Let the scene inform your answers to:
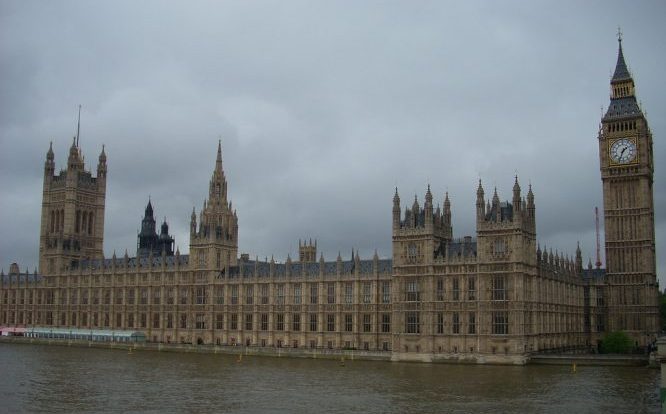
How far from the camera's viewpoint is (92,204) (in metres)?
194

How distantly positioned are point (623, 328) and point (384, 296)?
139 feet

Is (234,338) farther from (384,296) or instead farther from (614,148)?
(614,148)

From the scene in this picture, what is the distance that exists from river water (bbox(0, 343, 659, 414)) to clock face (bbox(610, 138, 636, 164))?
4939 centimetres

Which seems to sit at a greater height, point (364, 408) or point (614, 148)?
point (614, 148)

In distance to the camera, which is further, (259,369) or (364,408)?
(259,369)

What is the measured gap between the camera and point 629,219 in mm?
136375

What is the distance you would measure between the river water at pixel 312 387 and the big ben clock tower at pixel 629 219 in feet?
120

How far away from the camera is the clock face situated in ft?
449

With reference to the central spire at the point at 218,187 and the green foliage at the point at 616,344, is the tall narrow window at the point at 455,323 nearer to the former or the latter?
the green foliage at the point at 616,344

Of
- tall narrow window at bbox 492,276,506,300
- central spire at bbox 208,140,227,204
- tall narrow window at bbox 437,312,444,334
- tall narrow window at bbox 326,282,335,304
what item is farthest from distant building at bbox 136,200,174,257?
tall narrow window at bbox 492,276,506,300

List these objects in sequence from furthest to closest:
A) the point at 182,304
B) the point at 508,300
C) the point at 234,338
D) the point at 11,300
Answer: the point at 11,300 → the point at 182,304 → the point at 234,338 → the point at 508,300

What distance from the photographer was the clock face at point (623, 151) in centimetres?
13675

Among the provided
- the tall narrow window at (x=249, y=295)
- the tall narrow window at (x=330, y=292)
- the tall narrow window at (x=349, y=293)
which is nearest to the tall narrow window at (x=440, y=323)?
the tall narrow window at (x=349, y=293)

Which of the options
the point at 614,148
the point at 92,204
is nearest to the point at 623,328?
the point at 614,148
